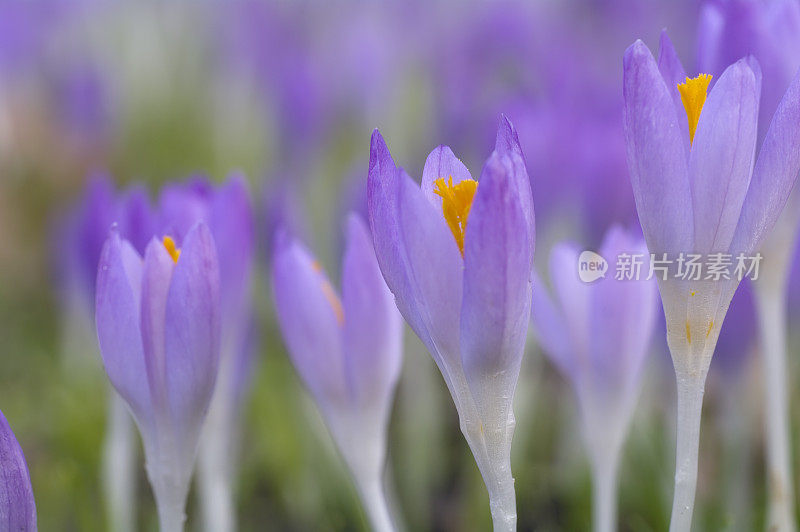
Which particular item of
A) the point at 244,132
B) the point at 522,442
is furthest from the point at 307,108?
the point at 522,442

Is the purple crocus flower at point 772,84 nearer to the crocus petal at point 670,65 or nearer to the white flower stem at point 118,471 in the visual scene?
the crocus petal at point 670,65

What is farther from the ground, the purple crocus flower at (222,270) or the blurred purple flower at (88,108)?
the blurred purple flower at (88,108)

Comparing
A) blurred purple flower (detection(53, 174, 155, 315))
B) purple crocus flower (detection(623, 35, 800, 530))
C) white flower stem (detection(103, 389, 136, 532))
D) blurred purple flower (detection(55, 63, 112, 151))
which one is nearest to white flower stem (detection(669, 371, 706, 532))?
purple crocus flower (detection(623, 35, 800, 530))

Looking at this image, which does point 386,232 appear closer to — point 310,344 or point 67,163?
point 310,344

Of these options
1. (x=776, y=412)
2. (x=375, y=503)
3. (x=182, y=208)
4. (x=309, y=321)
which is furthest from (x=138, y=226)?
(x=776, y=412)

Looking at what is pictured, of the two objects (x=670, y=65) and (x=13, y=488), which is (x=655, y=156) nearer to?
(x=670, y=65)

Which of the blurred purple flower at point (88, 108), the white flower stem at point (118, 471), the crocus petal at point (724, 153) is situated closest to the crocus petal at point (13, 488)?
the white flower stem at point (118, 471)
